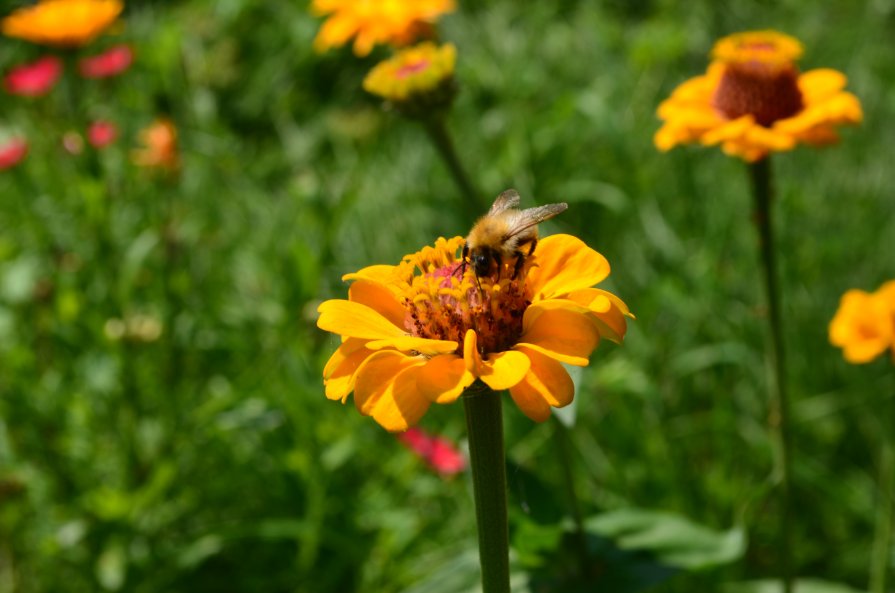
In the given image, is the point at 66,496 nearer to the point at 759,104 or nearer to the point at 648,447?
the point at 648,447

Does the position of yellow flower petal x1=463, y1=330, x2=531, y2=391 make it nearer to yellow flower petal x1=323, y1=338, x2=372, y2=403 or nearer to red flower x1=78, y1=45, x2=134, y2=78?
yellow flower petal x1=323, y1=338, x2=372, y2=403

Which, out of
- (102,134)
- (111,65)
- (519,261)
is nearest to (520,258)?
(519,261)

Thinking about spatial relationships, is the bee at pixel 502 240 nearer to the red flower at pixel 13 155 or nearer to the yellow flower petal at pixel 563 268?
the yellow flower petal at pixel 563 268

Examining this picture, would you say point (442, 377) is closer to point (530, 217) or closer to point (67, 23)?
point (530, 217)

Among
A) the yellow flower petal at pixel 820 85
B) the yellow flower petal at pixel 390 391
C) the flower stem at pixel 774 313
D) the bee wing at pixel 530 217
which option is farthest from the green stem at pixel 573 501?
the yellow flower petal at pixel 820 85

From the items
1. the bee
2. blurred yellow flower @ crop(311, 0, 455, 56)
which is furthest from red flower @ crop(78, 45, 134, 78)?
the bee

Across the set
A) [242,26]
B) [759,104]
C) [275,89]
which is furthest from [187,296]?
[242,26]
